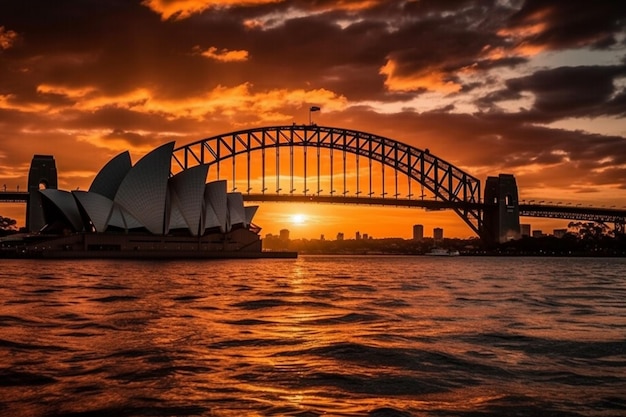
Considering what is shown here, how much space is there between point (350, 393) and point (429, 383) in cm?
139

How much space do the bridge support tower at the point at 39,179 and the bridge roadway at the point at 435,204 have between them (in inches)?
83.6

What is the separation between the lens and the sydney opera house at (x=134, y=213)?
7838 cm

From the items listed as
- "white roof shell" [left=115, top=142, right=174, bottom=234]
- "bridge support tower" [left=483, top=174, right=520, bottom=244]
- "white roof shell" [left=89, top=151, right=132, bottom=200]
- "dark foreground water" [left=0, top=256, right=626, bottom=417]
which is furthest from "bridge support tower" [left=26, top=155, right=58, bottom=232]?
"dark foreground water" [left=0, top=256, right=626, bottom=417]

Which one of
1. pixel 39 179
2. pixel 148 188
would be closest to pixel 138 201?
pixel 148 188

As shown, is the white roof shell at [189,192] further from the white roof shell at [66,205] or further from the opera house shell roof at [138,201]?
the white roof shell at [66,205]

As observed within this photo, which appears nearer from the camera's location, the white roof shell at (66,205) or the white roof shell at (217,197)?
the white roof shell at (66,205)

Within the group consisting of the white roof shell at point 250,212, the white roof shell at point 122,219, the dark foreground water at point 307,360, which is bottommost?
the dark foreground water at point 307,360

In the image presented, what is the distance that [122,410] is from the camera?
7.76 m

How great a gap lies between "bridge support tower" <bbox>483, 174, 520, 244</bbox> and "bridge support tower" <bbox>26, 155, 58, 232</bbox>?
78.7 m

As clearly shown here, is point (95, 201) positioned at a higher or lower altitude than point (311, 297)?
higher

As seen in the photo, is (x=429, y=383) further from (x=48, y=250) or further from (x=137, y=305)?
(x=48, y=250)

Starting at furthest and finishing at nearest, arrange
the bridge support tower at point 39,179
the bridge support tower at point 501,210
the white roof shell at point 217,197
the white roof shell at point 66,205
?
the bridge support tower at point 501,210 → the bridge support tower at point 39,179 → the white roof shell at point 217,197 → the white roof shell at point 66,205

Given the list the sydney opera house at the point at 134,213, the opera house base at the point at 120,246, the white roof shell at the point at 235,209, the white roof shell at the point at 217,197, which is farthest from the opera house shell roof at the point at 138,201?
the white roof shell at the point at 235,209

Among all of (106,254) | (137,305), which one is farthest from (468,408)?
(106,254)
